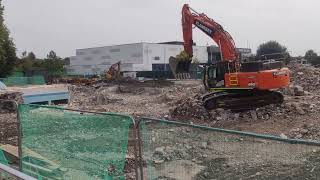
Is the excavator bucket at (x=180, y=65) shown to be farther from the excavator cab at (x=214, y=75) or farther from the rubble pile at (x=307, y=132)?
the rubble pile at (x=307, y=132)

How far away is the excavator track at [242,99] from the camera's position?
20.2 metres

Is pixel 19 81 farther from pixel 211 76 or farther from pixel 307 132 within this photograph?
pixel 307 132

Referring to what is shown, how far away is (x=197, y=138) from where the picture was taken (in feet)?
18.4

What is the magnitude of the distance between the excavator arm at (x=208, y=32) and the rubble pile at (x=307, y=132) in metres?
6.24

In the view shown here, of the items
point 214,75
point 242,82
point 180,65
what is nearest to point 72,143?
point 242,82

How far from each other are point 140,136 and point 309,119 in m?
12.3

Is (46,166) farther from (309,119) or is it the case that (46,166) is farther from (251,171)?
(309,119)

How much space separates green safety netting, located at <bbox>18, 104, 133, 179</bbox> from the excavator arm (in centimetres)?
1434

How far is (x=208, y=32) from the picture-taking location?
23.5m

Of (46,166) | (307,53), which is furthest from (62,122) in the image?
(307,53)

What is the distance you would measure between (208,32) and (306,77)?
9426 millimetres

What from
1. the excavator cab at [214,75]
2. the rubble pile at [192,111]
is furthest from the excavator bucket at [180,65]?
the excavator cab at [214,75]

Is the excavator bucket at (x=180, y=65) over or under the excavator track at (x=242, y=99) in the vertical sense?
over

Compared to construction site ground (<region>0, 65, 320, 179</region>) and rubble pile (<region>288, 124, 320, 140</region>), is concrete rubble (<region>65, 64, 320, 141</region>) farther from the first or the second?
rubble pile (<region>288, 124, 320, 140</region>)
